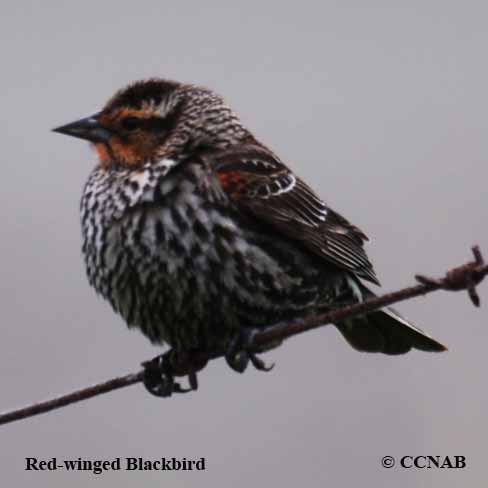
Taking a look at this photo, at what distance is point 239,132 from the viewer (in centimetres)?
458

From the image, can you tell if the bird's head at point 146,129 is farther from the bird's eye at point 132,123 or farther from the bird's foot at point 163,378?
the bird's foot at point 163,378

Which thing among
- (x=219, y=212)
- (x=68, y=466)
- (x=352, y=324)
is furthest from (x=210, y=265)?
(x=68, y=466)

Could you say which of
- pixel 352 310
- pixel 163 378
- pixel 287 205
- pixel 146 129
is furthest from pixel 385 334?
pixel 352 310

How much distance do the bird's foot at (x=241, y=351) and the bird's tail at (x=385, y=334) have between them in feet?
1.77

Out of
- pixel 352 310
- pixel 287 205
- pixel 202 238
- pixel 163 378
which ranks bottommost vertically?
pixel 352 310

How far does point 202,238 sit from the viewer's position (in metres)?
4.07

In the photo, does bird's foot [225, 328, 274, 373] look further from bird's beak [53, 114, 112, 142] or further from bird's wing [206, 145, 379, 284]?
bird's beak [53, 114, 112, 142]

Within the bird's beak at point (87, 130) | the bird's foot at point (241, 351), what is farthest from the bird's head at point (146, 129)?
the bird's foot at point (241, 351)

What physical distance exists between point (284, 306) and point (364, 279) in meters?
0.44

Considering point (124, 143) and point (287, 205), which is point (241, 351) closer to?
point (287, 205)

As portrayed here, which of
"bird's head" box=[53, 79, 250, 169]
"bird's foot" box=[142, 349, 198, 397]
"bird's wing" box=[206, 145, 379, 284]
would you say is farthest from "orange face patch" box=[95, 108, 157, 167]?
"bird's foot" box=[142, 349, 198, 397]

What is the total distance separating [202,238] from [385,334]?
2.85 ft

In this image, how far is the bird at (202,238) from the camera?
4.09m

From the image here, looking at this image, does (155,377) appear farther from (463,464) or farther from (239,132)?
(463,464)
